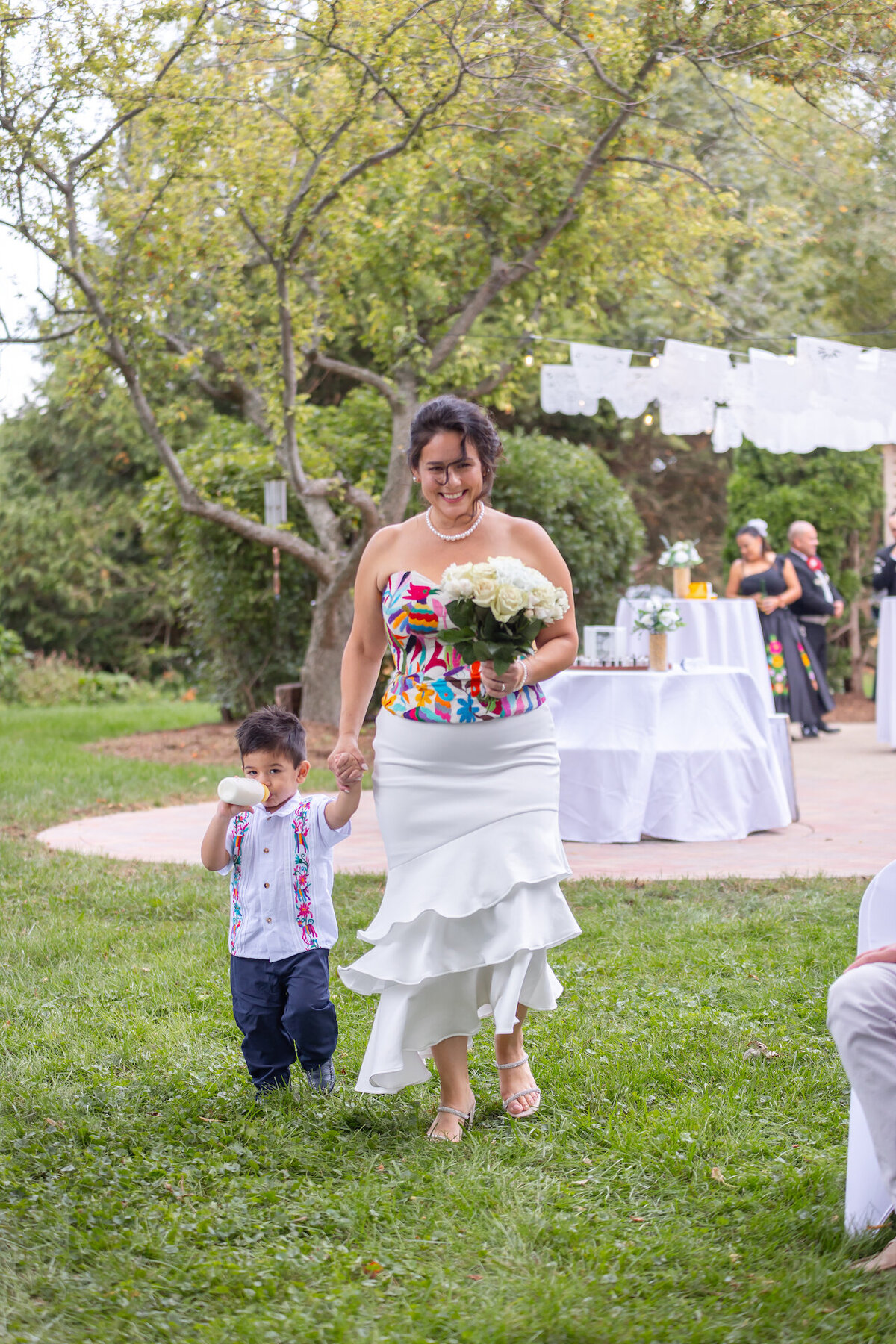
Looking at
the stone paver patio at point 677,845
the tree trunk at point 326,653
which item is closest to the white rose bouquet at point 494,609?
the stone paver patio at point 677,845

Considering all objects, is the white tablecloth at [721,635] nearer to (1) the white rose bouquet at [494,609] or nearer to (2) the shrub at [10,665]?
(1) the white rose bouquet at [494,609]

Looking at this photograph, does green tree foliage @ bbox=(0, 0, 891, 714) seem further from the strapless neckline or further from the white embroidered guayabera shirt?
the white embroidered guayabera shirt

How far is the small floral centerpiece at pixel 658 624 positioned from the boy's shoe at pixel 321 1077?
171 inches

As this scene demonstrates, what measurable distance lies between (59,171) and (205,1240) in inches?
305

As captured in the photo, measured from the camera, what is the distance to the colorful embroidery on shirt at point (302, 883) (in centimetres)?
356

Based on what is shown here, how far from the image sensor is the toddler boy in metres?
3.55

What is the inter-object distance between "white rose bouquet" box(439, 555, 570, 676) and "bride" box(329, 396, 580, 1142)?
0.33 ft

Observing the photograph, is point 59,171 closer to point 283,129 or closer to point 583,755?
point 283,129

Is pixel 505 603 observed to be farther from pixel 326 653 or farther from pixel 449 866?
pixel 326 653

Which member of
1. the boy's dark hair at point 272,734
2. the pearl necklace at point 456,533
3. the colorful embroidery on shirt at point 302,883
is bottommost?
the colorful embroidery on shirt at point 302,883

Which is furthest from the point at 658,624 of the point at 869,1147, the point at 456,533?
the point at 869,1147

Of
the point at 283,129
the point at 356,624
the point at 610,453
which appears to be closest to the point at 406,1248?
the point at 356,624

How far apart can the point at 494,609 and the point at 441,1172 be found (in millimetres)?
1327

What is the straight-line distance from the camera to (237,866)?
3.67 meters
